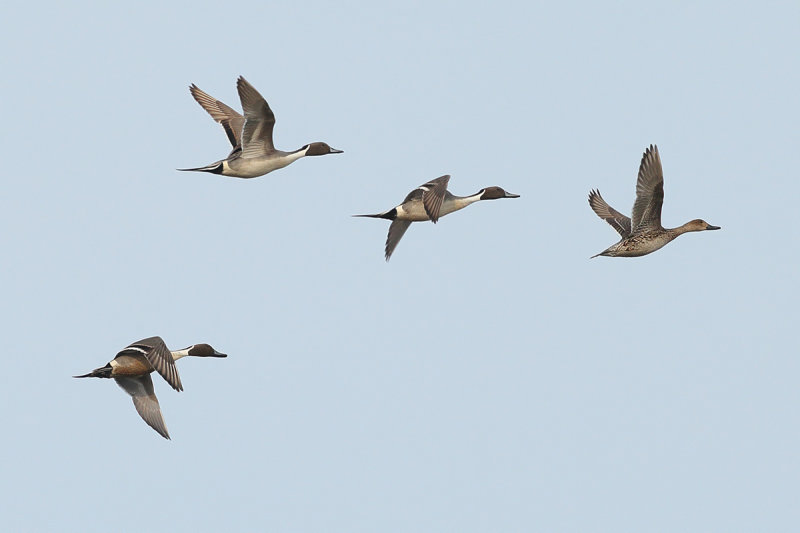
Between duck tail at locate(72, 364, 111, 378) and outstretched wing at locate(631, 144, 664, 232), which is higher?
outstretched wing at locate(631, 144, 664, 232)

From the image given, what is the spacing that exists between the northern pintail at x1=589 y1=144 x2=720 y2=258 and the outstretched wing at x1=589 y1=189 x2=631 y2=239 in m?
0.78

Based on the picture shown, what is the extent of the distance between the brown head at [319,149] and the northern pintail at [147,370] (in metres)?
3.35

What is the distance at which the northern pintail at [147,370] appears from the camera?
48.3 ft

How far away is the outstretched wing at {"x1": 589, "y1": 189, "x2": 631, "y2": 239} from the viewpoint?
18.2m

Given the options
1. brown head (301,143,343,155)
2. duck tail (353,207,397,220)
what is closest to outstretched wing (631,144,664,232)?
duck tail (353,207,397,220)

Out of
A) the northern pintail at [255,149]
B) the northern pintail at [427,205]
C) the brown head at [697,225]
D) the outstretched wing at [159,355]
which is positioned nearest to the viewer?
the outstretched wing at [159,355]

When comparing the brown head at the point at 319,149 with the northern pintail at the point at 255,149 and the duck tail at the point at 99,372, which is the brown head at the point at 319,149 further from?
the duck tail at the point at 99,372

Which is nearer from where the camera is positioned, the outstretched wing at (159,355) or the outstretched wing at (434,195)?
the outstretched wing at (159,355)

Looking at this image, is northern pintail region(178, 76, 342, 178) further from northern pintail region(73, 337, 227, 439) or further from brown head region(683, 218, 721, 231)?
brown head region(683, 218, 721, 231)

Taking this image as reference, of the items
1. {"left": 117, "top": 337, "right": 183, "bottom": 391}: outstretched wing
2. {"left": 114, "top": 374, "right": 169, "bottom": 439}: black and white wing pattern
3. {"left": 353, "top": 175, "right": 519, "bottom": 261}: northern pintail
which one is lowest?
{"left": 114, "top": 374, "right": 169, "bottom": 439}: black and white wing pattern

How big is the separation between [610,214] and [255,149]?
5806 mm

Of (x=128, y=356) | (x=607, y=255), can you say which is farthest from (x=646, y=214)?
(x=128, y=356)

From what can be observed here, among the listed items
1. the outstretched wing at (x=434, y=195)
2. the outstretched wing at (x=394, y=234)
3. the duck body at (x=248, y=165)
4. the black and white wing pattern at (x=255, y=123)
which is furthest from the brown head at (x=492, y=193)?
the black and white wing pattern at (x=255, y=123)

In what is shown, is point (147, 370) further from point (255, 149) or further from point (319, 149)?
point (319, 149)
